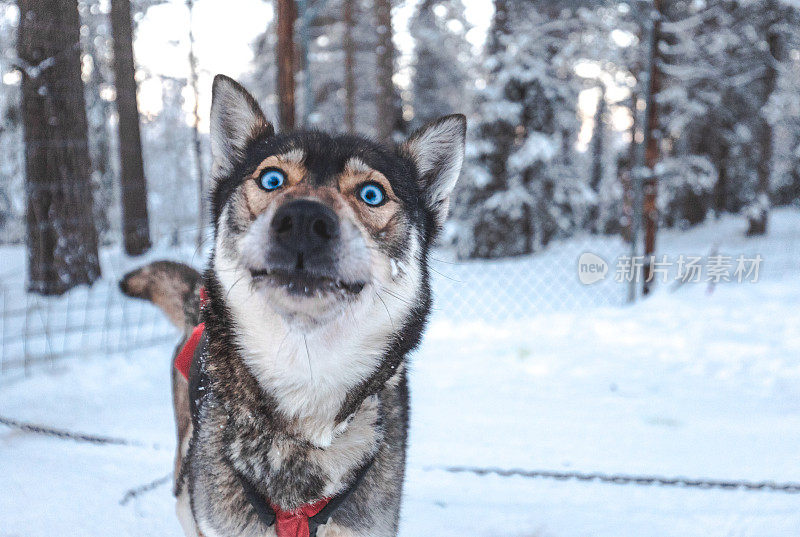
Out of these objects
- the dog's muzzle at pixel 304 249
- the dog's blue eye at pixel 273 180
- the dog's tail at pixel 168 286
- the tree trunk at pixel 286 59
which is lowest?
the dog's tail at pixel 168 286

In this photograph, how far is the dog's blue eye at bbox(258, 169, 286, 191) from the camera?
1.80 m

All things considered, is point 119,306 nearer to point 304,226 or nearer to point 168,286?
point 168,286

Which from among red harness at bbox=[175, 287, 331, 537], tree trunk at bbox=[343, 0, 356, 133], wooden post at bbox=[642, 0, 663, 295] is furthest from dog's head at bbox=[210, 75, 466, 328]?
tree trunk at bbox=[343, 0, 356, 133]

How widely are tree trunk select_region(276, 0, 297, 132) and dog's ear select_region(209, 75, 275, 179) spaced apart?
4.00m

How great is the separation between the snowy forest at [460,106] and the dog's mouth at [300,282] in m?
1.70

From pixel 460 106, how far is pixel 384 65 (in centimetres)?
739

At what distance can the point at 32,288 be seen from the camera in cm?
533

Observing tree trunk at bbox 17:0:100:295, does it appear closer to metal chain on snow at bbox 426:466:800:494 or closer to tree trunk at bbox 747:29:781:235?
metal chain on snow at bbox 426:466:800:494

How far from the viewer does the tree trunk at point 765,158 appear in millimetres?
14438

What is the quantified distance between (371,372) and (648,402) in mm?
3369

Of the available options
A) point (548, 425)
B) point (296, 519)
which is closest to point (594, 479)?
point (548, 425)

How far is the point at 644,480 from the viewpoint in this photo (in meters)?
2.96

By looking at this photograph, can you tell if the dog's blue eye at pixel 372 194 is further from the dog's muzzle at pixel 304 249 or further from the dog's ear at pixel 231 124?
the dog's ear at pixel 231 124

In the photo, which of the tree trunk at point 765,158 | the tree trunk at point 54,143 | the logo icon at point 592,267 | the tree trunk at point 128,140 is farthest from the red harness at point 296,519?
the tree trunk at point 765,158
